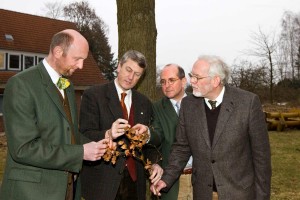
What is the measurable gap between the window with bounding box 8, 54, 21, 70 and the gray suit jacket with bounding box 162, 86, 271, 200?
22781 mm

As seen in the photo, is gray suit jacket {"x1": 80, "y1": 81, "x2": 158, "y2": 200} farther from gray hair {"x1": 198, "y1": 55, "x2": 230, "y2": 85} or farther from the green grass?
the green grass

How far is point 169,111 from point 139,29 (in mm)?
1281

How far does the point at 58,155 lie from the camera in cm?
290

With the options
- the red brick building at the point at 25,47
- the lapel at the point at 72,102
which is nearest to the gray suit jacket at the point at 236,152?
the lapel at the point at 72,102

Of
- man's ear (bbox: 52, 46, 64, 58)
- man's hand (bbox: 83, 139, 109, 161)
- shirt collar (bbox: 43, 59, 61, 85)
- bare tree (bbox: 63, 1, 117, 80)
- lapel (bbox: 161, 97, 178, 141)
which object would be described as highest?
bare tree (bbox: 63, 1, 117, 80)

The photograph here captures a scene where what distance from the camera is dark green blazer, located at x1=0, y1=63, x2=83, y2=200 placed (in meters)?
2.83

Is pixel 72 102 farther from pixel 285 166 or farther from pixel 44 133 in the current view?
pixel 285 166

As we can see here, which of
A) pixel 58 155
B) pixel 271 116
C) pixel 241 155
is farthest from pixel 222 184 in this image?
pixel 271 116

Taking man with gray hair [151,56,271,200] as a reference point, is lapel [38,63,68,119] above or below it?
above

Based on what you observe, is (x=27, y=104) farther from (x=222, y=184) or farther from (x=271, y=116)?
(x=271, y=116)

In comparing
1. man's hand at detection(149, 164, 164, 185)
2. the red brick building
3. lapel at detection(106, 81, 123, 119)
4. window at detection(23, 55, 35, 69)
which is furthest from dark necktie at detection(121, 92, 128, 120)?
Answer: window at detection(23, 55, 35, 69)

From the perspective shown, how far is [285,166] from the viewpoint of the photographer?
10.4 meters

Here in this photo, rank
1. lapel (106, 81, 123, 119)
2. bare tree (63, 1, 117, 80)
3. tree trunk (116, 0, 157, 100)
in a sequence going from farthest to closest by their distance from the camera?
bare tree (63, 1, 117, 80) → tree trunk (116, 0, 157, 100) → lapel (106, 81, 123, 119)

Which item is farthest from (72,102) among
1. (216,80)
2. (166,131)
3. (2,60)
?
(2,60)
